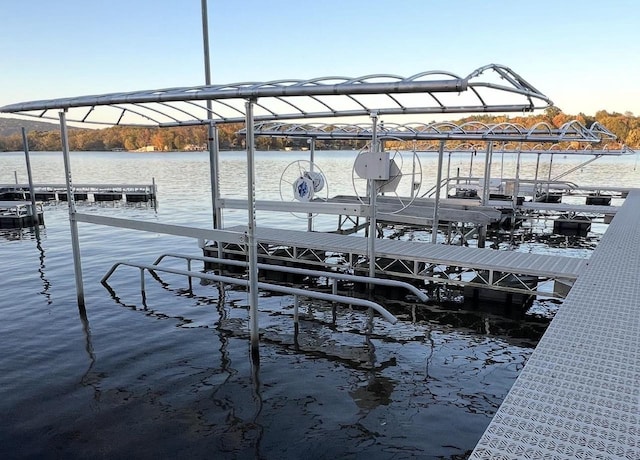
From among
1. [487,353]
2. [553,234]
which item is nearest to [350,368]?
[487,353]

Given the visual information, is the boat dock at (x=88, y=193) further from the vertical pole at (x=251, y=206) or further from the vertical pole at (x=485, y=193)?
the vertical pole at (x=251, y=206)

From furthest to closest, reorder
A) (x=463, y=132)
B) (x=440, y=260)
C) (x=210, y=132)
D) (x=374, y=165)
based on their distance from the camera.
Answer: (x=463, y=132)
(x=210, y=132)
(x=440, y=260)
(x=374, y=165)

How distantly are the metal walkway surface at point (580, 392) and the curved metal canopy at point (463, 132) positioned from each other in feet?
27.2

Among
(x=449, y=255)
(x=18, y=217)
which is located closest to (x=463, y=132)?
(x=449, y=255)

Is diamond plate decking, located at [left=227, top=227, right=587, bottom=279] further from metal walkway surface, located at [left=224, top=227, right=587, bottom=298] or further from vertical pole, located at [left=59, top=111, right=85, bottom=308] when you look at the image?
vertical pole, located at [left=59, top=111, right=85, bottom=308]

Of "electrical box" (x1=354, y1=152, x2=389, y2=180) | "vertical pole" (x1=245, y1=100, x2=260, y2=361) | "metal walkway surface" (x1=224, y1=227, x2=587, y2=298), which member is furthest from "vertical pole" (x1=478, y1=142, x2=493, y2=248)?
"vertical pole" (x1=245, y1=100, x2=260, y2=361)

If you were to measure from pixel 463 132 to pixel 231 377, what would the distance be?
35.4 feet

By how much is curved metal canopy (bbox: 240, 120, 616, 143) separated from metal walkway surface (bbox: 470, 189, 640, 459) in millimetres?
8299

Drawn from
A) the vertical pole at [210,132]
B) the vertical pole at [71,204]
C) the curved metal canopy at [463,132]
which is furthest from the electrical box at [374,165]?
the vertical pole at [71,204]

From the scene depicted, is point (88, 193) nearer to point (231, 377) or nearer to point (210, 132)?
point (210, 132)

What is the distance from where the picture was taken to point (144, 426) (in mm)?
5508

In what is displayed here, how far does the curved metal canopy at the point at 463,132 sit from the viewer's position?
1355 cm

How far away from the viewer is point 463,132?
13992mm

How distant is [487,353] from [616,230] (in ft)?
21.5
